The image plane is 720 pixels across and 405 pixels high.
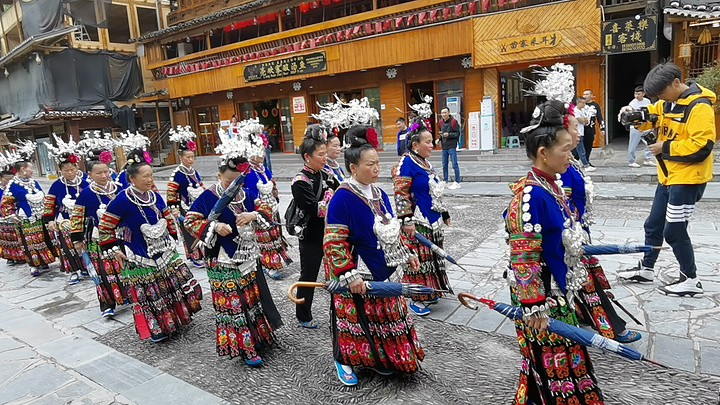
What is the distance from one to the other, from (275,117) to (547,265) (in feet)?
71.0

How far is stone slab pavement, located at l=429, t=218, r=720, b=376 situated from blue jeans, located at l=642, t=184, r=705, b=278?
41 centimetres

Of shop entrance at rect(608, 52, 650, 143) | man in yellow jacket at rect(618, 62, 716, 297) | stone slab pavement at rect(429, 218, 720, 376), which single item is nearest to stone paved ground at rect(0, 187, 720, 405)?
stone slab pavement at rect(429, 218, 720, 376)

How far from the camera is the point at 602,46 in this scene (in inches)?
505

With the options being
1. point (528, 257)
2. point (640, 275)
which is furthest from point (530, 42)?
point (528, 257)

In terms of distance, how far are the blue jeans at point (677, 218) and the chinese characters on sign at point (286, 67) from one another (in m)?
15.8

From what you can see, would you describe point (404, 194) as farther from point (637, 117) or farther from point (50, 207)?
point (50, 207)

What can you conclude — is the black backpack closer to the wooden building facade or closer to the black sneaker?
the black sneaker

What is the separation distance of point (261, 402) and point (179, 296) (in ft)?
6.29

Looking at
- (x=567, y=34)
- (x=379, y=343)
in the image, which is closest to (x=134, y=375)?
(x=379, y=343)

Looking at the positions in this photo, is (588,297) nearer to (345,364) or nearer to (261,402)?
(345,364)

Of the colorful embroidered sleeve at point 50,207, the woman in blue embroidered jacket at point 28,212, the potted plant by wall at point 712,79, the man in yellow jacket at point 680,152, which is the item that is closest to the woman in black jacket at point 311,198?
the man in yellow jacket at point 680,152

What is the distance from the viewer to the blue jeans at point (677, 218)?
407 centimetres

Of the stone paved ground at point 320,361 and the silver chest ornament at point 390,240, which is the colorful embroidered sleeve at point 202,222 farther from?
the silver chest ornament at point 390,240

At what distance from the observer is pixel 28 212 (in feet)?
25.0
